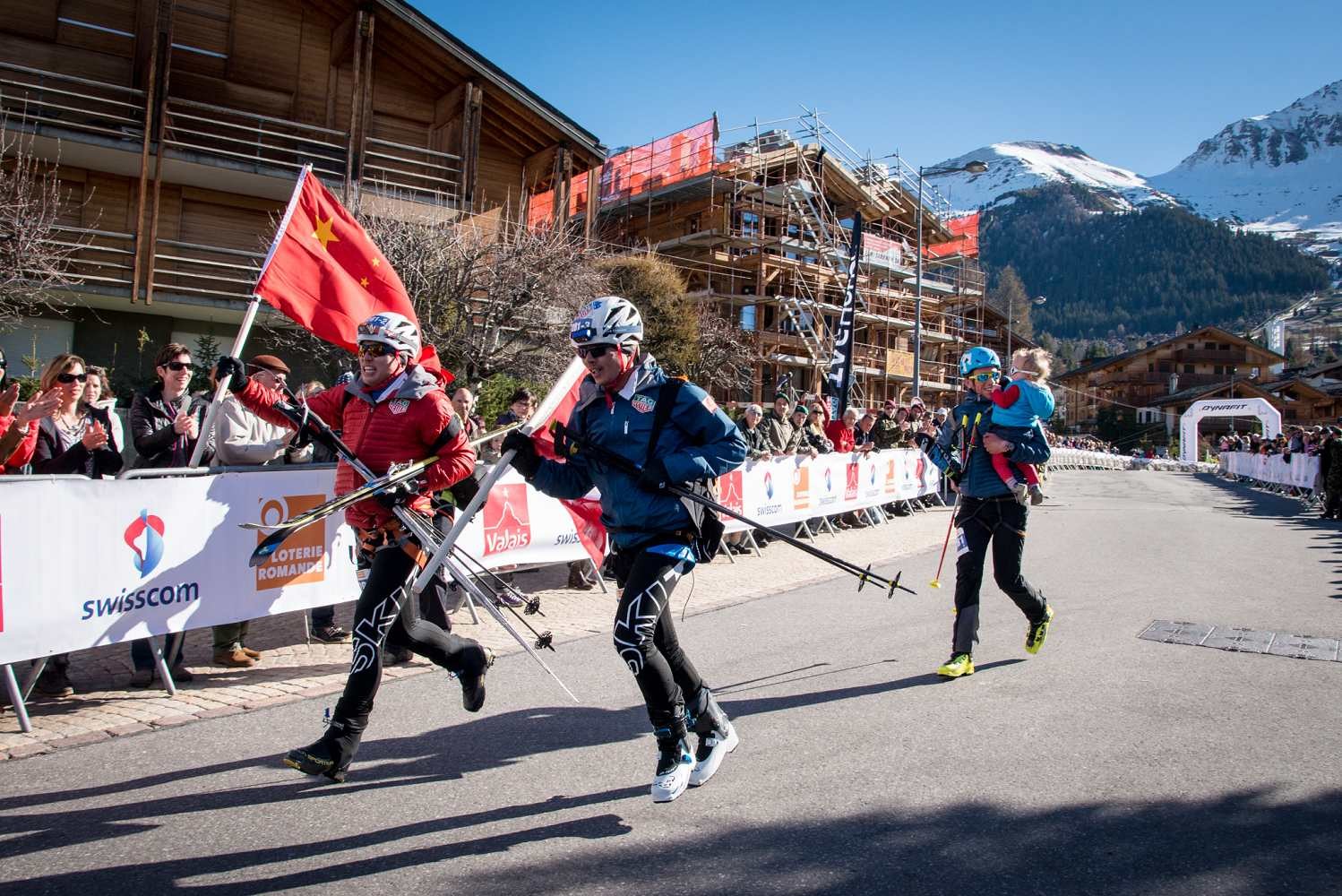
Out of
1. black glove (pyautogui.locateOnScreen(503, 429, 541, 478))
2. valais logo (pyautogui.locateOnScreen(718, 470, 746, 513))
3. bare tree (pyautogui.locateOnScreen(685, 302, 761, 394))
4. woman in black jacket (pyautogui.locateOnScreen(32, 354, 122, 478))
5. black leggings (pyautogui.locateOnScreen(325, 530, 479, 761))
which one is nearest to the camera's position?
black glove (pyautogui.locateOnScreen(503, 429, 541, 478))

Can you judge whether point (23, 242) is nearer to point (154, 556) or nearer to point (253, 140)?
point (253, 140)

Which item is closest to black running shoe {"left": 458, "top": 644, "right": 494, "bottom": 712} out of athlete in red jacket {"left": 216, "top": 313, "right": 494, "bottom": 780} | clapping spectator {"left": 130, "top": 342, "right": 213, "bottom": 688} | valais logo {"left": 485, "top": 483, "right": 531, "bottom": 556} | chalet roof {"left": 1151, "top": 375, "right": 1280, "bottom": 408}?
athlete in red jacket {"left": 216, "top": 313, "right": 494, "bottom": 780}

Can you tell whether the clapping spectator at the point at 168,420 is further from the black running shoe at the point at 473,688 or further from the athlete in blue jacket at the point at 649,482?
the athlete in blue jacket at the point at 649,482

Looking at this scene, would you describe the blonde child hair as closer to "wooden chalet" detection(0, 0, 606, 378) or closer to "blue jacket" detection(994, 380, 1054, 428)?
"blue jacket" detection(994, 380, 1054, 428)

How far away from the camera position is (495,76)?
24188 millimetres

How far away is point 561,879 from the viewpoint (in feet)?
10.8

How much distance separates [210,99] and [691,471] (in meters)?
23.0

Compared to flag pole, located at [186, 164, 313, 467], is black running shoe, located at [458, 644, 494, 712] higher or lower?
lower

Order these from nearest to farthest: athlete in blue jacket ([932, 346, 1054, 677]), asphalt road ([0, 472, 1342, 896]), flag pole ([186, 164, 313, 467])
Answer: asphalt road ([0, 472, 1342, 896]) → flag pole ([186, 164, 313, 467]) → athlete in blue jacket ([932, 346, 1054, 677])

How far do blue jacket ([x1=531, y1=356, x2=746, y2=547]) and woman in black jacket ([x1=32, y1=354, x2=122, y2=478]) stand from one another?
3.55 m

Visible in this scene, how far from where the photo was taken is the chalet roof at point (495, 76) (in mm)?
23266

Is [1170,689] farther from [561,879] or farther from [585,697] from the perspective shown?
[561,879]

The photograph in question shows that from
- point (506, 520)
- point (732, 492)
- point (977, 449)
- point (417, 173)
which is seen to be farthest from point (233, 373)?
point (417, 173)

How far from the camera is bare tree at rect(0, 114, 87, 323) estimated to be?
15.6 m
